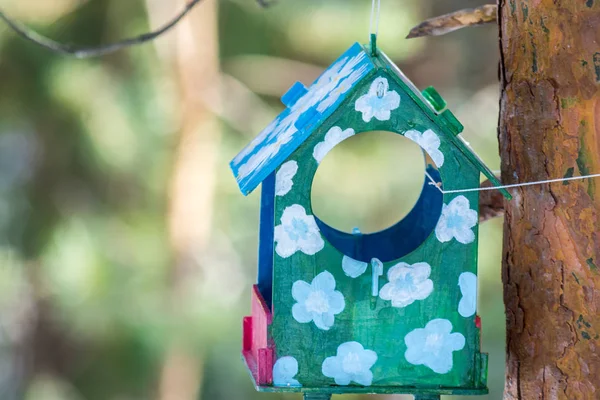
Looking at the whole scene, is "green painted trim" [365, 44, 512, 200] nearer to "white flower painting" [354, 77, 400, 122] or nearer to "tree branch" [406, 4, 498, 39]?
"white flower painting" [354, 77, 400, 122]

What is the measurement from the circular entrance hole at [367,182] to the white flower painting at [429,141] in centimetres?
283

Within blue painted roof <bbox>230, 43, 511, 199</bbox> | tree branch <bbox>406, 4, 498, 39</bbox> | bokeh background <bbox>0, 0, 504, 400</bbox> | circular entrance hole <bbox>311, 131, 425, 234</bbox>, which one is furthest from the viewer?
circular entrance hole <bbox>311, 131, 425, 234</bbox>

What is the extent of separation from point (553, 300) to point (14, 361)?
3.65 meters

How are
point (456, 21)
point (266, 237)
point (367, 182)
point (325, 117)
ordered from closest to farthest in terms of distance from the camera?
point (325, 117) → point (456, 21) → point (266, 237) → point (367, 182)

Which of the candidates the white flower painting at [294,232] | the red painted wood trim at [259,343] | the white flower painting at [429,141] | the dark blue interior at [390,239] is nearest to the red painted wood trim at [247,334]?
the red painted wood trim at [259,343]

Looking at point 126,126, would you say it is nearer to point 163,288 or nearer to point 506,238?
point 163,288

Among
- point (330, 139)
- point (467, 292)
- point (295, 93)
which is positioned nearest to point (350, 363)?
point (467, 292)

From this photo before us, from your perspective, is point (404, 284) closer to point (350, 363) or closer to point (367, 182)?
point (350, 363)

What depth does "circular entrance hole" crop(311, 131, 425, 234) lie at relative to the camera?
→ 3934 millimetres

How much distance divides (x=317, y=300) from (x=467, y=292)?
0.62 feet

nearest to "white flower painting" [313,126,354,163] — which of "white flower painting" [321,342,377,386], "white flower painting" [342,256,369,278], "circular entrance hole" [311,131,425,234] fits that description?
"white flower painting" [342,256,369,278]

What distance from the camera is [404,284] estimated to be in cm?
104

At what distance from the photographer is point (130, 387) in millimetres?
4184

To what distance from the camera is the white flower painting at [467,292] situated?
105 cm
